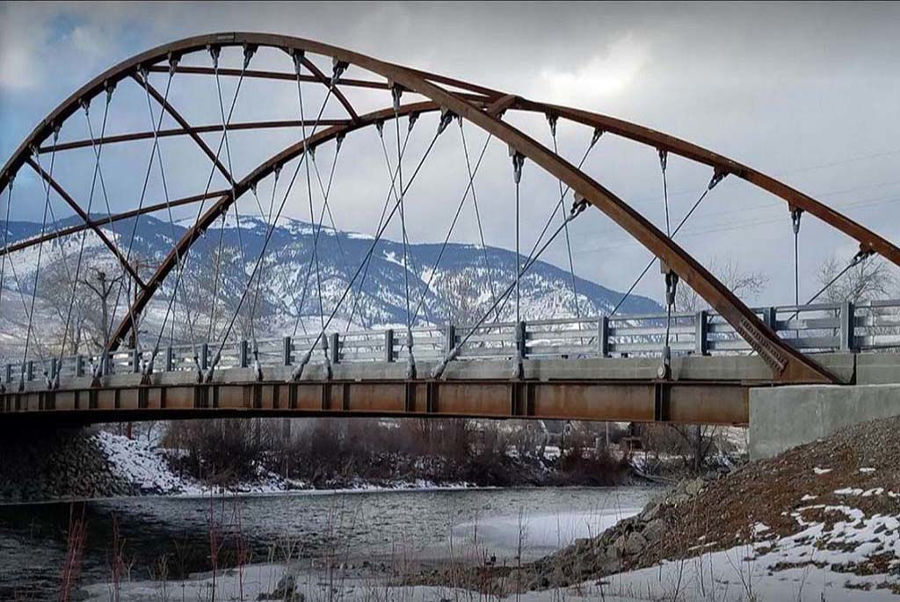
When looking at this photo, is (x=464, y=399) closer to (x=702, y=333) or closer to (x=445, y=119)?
(x=702, y=333)

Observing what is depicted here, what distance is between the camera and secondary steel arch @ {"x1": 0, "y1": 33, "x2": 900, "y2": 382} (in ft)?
65.4

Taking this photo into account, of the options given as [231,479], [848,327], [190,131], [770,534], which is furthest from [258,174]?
[770,534]

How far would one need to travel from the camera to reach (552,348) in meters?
23.6

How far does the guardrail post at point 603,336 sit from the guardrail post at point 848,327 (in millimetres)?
4946

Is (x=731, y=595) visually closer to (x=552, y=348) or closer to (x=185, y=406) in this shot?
(x=552, y=348)

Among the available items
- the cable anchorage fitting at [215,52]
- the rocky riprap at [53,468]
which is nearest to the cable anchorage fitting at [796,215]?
the cable anchorage fitting at [215,52]

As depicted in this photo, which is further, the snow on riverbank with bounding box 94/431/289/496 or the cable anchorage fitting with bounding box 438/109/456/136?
the snow on riverbank with bounding box 94/431/289/496

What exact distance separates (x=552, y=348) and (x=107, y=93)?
82.3 feet

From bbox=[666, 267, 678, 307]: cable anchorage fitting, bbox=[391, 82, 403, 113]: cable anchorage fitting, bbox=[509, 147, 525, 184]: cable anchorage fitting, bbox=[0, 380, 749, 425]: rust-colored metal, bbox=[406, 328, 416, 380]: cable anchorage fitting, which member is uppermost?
bbox=[391, 82, 403, 113]: cable anchorage fitting

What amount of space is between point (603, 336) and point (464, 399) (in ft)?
14.2

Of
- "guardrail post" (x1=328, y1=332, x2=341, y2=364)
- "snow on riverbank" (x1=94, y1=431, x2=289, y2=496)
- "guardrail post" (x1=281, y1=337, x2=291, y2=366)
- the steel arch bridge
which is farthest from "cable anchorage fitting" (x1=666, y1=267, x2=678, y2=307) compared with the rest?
"snow on riverbank" (x1=94, y1=431, x2=289, y2=496)

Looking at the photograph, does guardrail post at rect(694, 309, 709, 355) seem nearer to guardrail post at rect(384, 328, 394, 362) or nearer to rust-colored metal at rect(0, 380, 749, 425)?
rust-colored metal at rect(0, 380, 749, 425)

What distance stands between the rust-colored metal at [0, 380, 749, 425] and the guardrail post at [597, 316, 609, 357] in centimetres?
67

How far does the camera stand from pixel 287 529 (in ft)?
112
